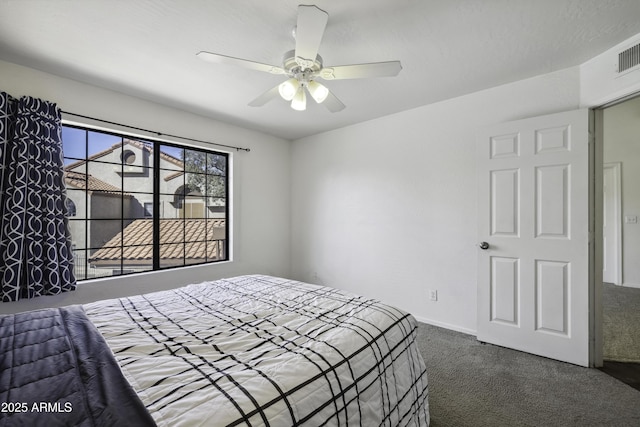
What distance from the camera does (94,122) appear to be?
2570 millimetres

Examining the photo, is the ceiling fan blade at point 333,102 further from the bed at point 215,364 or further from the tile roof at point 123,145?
the tile roof at point 123,145

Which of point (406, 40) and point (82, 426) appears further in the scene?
→ point (406, 40)

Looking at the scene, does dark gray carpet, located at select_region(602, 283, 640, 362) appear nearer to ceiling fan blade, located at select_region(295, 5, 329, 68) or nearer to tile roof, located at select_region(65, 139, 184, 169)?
ceiling fan blade, located at select_region(295, 5, 329, 68)

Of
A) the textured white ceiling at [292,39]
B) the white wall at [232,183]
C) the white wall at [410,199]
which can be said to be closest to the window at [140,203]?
the white wall at [232,183]

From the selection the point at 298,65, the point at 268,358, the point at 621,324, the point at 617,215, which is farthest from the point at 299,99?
the point at 617,215

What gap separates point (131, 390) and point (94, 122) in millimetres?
2760

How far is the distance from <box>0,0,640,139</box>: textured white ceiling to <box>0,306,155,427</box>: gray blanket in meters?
1.83

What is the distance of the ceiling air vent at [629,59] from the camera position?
1888 mm

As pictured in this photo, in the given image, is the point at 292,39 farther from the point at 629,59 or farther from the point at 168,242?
the point at 168,242

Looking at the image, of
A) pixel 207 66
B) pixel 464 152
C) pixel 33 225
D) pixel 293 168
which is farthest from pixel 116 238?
pixel 464 152

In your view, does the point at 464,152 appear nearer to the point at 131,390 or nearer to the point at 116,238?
the point at 131,390

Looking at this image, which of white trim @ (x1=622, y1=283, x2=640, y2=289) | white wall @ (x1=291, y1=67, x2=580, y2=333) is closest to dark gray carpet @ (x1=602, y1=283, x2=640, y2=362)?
white trim @ (x1=622, y1=283, x2=640, y2=289)

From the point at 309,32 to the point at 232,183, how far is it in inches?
102

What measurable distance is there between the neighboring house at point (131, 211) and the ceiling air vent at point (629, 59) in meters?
4.15
